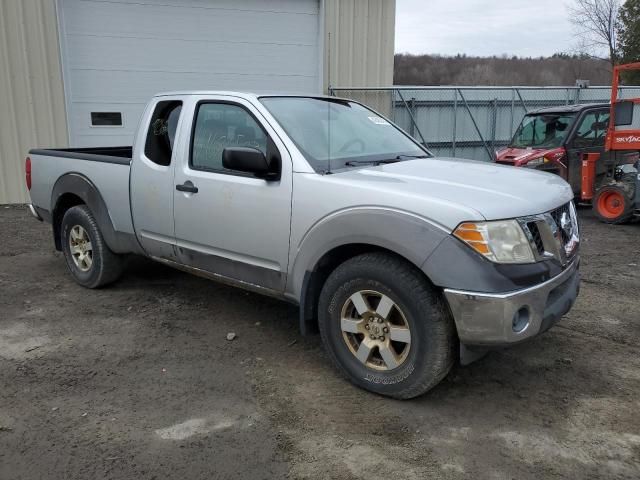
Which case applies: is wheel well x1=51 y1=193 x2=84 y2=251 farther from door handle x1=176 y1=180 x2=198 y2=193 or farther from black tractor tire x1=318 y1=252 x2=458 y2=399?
black tractor tire x1=318 y1=252 x2=458 y2=399

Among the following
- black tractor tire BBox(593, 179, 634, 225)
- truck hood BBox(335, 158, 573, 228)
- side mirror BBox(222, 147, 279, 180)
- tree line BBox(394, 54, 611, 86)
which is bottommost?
black tractor tire BBox(593, 179, 634, 225)

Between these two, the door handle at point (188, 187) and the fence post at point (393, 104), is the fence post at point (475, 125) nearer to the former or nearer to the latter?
the fence post at point (393, 104)

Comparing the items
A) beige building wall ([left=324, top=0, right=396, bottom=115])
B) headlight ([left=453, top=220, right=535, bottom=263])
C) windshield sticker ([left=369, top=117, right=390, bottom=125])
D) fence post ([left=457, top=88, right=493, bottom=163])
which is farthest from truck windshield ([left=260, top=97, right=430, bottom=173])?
fence post ([left=457, top=88, right=493, bottom=163])


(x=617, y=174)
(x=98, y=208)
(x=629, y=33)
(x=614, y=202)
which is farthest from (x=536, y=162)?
(x=629, y=33)

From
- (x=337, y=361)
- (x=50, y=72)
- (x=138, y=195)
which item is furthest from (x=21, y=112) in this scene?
(x=337, y=361)

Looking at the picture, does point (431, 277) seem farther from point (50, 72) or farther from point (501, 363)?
point (50, 72)

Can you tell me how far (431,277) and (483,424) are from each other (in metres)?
0.89

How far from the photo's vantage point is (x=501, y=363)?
156 inches

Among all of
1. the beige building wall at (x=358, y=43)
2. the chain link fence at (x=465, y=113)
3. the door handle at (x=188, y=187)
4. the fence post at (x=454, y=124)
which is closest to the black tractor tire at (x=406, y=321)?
the door handle at (x=188, y=187)

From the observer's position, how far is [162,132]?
15.6 ft

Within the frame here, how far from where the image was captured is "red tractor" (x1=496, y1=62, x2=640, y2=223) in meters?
9.18

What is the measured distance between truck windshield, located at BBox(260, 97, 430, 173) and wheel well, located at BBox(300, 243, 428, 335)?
1.80 feet

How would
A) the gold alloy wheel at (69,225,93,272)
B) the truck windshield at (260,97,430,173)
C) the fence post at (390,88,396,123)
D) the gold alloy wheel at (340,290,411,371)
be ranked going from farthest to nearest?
the fence post at (390,88,396,123) < the gold alloy wheel at (69,225,93,272) < the truck windshield at (260,97,430,173) < the gold alloy wheel at (340,290,411,371)

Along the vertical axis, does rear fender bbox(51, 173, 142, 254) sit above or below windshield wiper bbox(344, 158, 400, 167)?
below
